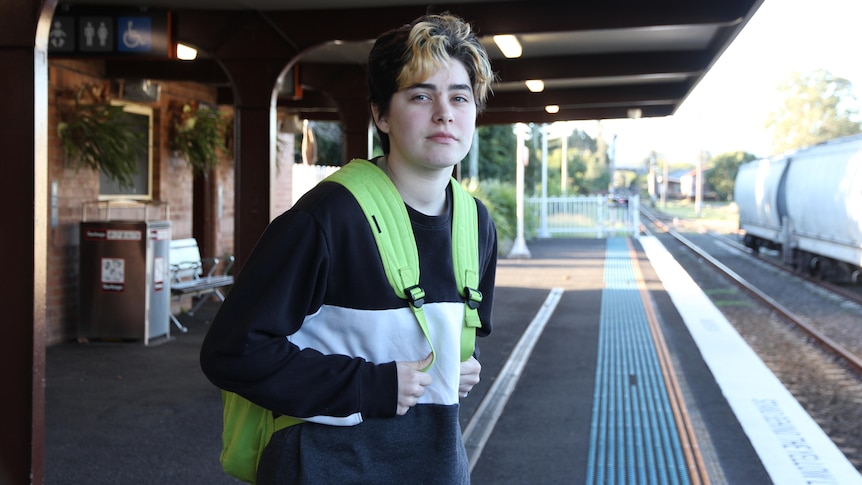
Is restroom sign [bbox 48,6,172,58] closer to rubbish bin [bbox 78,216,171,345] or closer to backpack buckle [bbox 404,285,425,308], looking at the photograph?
rubbish bin [bbox 78,216,171,345]

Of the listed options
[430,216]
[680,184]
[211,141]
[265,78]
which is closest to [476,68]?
[430,216]

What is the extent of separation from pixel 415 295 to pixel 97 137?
8883 mm

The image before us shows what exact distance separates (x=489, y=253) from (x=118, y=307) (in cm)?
871

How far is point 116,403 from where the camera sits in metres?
7.59

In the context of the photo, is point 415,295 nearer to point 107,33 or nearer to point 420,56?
point 420,56

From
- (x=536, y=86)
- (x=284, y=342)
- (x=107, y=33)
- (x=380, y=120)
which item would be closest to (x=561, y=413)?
(x=107, y=33)

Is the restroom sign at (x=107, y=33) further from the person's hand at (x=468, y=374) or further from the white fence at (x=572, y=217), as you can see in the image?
the white fence at (x=572, y=217)

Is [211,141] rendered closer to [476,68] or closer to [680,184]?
[476,68]

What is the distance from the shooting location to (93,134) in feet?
32.8

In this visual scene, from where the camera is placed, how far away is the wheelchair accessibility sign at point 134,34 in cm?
781

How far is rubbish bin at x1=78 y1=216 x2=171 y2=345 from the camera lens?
10156 millimetres

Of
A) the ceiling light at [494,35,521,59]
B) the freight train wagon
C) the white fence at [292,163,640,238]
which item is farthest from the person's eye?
the white fence at [292,163,640,238]

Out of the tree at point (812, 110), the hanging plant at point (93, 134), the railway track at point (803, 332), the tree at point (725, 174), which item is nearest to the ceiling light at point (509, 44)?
the hanging plant at point (93, 134)

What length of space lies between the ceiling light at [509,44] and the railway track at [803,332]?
4374 millimetres
